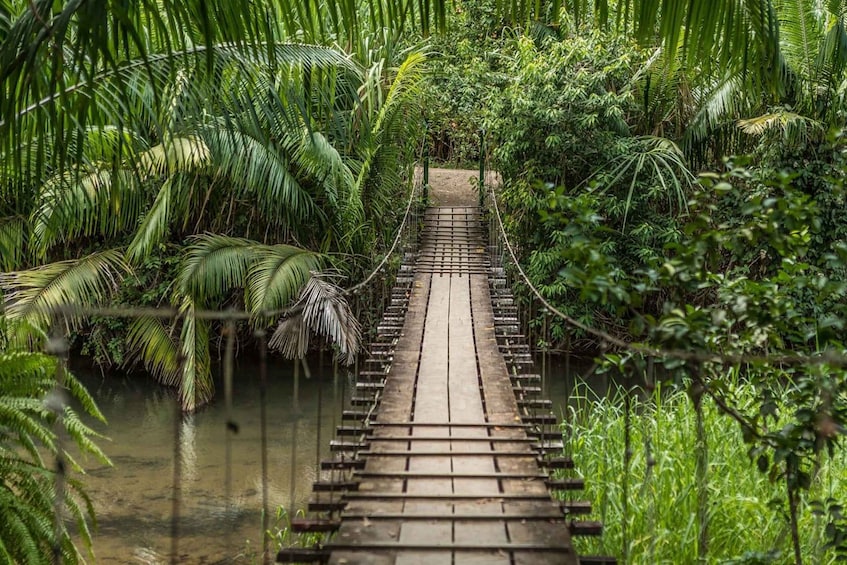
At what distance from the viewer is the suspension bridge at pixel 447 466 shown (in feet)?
8.05

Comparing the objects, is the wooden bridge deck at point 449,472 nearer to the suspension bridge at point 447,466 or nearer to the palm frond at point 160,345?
the suspension bridge at point 447,466

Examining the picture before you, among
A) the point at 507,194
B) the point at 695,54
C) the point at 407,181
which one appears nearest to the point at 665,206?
the point at 507,194

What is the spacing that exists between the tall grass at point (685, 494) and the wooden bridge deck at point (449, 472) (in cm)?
41

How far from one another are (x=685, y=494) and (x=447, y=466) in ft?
3.79

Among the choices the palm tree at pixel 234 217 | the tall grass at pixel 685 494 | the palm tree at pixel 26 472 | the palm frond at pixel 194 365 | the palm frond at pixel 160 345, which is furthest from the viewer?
the palm frond at pixel 160 345

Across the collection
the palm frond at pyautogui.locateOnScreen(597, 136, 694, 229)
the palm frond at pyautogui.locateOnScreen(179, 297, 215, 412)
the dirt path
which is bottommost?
the palm frond at pyautogui.locateOnScreen(179, 297, 215, 412)

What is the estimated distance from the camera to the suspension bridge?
8.05ft

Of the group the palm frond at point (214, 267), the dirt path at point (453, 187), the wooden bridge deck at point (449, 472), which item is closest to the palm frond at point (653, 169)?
the dirt path at point (453, 187)

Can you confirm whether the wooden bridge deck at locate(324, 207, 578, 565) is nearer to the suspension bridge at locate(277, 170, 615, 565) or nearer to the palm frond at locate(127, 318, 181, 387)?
the suspension bridge at locate(277, 170, 615, 565)

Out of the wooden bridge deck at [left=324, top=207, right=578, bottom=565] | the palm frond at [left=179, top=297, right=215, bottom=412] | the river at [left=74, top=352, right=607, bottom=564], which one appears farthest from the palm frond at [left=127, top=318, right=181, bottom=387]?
the wooden bridge deck at [left=324, top=207, right=578, bottom=565]

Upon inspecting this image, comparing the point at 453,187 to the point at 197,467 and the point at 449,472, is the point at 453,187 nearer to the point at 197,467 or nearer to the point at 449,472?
the point at 197,467

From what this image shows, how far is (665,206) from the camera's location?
971 centimetres

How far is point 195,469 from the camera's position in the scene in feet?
22.1

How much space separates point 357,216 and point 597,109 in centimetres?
251
